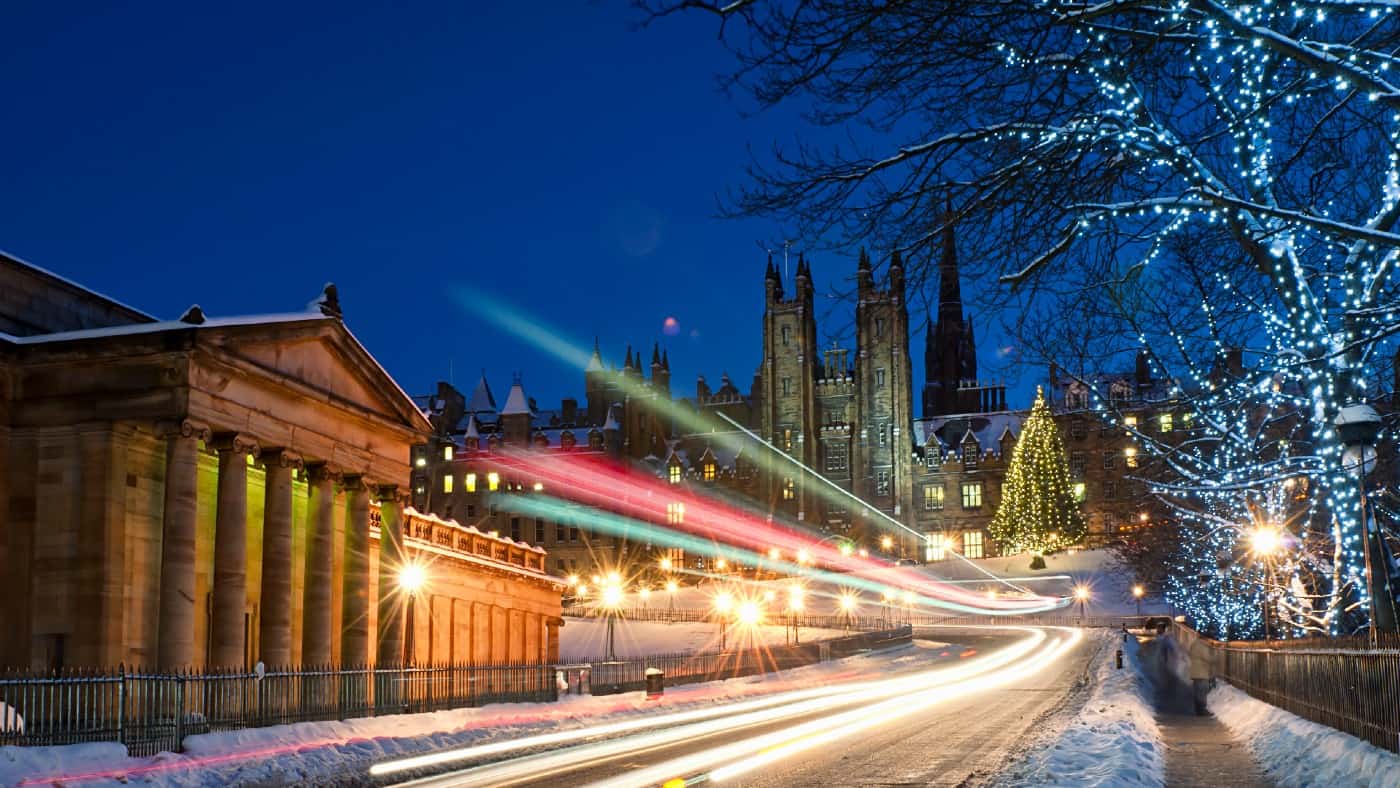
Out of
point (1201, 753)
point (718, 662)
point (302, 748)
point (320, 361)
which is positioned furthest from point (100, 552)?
point (718, 662)

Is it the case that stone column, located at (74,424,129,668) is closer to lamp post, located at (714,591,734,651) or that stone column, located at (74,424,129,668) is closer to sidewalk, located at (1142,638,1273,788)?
sidewalk, located at (1142,638,1273,788)

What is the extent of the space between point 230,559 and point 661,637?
56.5 meters

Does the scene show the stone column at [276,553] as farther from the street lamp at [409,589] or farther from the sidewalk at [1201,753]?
the sidewalk at [1201,753]

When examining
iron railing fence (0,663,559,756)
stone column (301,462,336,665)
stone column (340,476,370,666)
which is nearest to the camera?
iron railing fence (0,663,559,756)

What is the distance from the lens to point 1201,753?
24.8 metres

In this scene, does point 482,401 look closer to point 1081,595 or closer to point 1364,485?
point 1081,595

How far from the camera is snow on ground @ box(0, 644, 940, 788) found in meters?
19.0

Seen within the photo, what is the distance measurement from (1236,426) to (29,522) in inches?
944

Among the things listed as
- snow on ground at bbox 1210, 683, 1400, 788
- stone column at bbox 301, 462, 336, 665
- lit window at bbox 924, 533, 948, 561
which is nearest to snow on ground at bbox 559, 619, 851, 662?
stone column at bbox 301, 462, 336, 665

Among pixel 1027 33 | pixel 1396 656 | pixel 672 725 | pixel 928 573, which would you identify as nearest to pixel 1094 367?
pixel 1396 656

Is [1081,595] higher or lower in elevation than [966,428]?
lower

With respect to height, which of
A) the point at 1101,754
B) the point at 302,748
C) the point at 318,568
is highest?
the point at 318,568

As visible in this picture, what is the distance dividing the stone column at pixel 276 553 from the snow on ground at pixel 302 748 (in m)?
3.76

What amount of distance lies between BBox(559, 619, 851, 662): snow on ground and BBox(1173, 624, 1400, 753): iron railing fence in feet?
162
